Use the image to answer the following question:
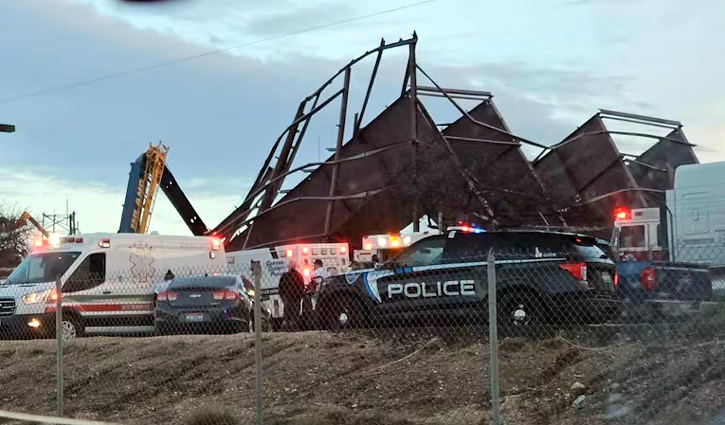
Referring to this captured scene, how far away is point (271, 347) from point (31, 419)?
3012 millimetres

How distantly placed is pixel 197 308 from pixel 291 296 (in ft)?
10.4

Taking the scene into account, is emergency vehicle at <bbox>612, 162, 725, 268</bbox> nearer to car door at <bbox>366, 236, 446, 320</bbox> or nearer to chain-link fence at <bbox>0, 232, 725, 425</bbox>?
chain-link fence at <bbox>0, 232, 725, 425</bbox>

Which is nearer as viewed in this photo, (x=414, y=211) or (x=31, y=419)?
(x=31, y=419)

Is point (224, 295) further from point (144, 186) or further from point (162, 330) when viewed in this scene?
point (144, 186)

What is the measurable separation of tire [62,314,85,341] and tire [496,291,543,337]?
30.7 ft

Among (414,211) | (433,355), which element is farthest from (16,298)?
(414,211)

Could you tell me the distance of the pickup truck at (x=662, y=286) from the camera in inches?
474

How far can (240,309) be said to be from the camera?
16.2 metres

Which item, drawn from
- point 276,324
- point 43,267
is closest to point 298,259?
point 276,324

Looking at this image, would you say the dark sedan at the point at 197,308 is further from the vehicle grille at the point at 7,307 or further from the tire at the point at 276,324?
the vehicle grille at the point at 7,307

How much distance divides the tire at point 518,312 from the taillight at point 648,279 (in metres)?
3.38

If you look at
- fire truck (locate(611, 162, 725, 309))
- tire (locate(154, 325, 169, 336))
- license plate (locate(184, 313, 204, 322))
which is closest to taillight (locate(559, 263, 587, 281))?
license plate (locate(184, 313, 204, 322))

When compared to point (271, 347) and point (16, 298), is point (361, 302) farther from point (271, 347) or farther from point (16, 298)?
point (16, 298)

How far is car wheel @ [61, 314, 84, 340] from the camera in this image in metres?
17.3
